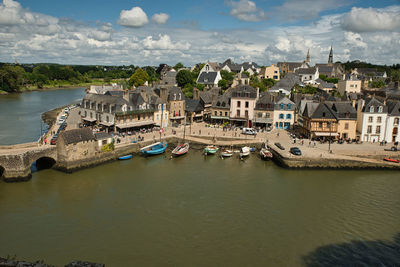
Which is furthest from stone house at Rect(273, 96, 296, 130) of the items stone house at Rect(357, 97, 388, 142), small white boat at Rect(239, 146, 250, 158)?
small white boat at Rect(239, 146, 250, 158)

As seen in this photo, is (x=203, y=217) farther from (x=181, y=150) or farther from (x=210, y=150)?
(x=210, y=150)

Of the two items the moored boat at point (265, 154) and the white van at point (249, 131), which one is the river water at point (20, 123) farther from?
the moored boat at point (265, 154)

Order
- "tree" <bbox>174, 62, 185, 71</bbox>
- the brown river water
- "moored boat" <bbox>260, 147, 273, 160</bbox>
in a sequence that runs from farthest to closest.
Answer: "tree" <bbox>174, 62, 185, 71</bbox>, "moored boat" <bbox>260, 147, 273, 160</bbox>, the brown river water

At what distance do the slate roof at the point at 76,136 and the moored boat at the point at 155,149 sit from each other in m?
6.41

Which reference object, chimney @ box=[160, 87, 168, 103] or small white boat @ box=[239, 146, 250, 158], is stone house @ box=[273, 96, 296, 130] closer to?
small white boat @ box=[239, 146, 250, 158]

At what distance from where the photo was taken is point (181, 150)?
114 feet

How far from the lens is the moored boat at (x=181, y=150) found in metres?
34.5

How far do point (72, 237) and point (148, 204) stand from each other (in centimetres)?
591

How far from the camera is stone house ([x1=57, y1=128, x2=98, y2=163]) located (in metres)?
27.8

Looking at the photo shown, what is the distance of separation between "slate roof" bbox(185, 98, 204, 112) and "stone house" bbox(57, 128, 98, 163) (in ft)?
65.0

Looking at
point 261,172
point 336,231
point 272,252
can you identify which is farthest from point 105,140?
point 336,231

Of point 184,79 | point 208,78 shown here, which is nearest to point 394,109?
point 208,78

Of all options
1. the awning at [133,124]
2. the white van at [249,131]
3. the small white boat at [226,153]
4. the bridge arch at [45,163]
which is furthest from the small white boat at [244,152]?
the bridge arch at [45,163]

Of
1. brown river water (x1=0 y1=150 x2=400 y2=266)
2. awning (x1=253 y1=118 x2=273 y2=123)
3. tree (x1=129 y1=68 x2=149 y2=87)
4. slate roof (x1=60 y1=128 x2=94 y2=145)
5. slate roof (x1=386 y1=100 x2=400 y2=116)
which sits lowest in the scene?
brown river water (x1=0 y1=150 x2=400 y2=266)
